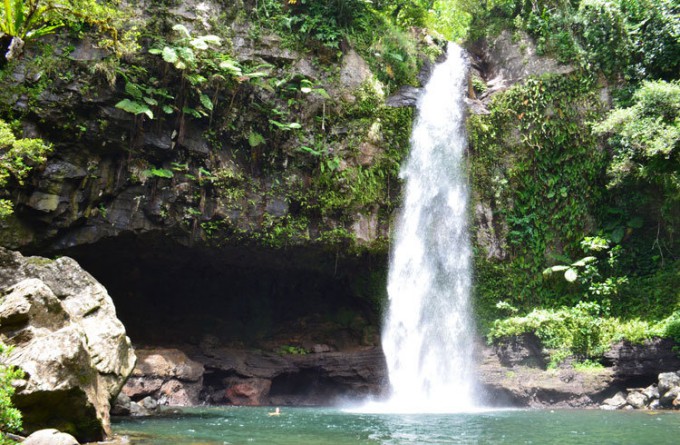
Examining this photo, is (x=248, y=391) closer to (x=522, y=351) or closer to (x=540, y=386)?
(x=522, y=351)

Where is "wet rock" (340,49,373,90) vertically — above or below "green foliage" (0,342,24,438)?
above

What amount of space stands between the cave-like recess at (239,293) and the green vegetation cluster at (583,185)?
437 centimetres

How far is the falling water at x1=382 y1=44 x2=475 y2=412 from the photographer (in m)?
15.2

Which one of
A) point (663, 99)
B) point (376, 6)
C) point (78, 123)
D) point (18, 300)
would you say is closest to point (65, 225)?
point (78, 123)

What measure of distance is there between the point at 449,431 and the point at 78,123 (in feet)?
34.5

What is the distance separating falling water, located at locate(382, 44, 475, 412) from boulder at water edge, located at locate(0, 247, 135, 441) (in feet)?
29.6

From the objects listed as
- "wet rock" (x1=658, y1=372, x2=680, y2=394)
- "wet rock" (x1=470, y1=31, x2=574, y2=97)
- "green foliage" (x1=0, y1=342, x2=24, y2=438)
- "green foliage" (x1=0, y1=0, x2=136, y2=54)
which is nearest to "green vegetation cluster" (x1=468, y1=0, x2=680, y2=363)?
"wet rock" (x1=470, y1=31, x2=574, y2=97)

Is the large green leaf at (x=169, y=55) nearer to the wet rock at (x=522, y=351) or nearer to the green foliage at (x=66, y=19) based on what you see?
the green foliage at (x=66, y=19)

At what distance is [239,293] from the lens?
18297 millimetres

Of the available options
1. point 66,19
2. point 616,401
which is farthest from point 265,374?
point 66,19

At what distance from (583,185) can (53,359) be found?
15.5m

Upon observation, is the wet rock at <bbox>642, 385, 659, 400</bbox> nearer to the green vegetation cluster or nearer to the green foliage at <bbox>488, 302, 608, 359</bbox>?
the green foliage at <bbox>488, 302, 608, 359</bbox>

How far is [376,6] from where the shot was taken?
18391 millimetres

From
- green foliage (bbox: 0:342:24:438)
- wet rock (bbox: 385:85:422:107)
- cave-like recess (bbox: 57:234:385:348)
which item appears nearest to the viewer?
green foliage (bbox: 0:342:24:438)
